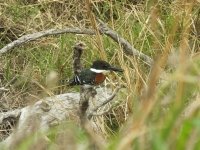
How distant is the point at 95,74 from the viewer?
443 centimetres

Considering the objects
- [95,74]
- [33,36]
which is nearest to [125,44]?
[95,74]

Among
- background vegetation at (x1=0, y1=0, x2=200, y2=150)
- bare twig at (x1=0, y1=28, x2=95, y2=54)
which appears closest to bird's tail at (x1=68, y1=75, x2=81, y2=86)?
background vegetation at (x1=0, y1=0, x2=200, y2=150)

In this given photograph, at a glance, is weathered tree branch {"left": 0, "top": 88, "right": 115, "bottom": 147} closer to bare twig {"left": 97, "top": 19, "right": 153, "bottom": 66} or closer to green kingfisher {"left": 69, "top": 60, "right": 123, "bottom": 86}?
green kingfisher {"left": 69, "top": 60, "right": 123, "bottom": 86}

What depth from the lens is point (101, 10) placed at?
6043 millimetres

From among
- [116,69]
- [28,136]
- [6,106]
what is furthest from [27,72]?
[28,136]

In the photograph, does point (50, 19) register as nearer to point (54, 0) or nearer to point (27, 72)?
point (54, 0)

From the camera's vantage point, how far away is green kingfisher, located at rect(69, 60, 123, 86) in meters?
4.38

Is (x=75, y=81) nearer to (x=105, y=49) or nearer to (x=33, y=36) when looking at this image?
(x=33, y=36)

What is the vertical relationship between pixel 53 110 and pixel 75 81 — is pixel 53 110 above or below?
above

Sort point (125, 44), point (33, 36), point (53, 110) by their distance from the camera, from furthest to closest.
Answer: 1. point (125, 44)
2. point (33, 36)
3. point (53, 110)

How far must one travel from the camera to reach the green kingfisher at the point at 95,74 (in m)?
4.38

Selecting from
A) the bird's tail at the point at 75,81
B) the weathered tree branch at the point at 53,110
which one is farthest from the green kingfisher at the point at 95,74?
the weathered tree branch at the point at 53,110

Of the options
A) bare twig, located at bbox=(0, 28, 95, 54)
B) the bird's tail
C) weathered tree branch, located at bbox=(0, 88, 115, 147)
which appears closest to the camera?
weathered tree branch, located at bbox=(0, 88, 115, 147)

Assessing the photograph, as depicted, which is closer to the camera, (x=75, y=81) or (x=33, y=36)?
(x=75, y=81)
